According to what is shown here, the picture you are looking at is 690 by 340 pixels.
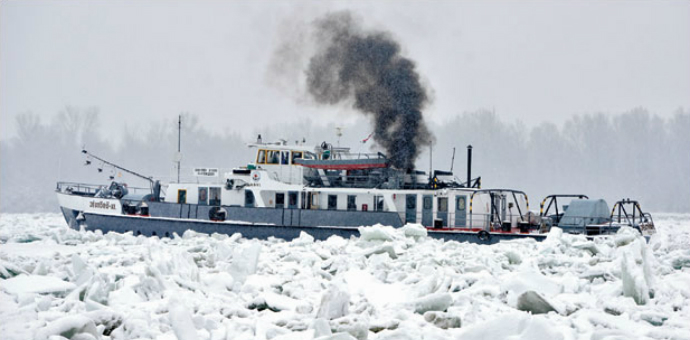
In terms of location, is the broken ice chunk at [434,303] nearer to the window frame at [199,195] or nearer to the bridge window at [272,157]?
the bridge window at [272,157]

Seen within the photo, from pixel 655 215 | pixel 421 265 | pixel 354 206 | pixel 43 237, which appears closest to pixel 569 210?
pixel 354 206

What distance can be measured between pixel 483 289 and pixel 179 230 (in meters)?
14.8

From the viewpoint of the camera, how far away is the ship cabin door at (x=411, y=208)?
19156mm

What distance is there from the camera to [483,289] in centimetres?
732

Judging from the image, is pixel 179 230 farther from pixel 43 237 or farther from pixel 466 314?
pixel 466 314

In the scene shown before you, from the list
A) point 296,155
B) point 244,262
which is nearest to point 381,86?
point 296,155

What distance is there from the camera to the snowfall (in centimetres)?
555

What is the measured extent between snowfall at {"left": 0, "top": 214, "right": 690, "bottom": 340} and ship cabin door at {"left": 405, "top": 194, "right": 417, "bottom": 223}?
29.3 feet

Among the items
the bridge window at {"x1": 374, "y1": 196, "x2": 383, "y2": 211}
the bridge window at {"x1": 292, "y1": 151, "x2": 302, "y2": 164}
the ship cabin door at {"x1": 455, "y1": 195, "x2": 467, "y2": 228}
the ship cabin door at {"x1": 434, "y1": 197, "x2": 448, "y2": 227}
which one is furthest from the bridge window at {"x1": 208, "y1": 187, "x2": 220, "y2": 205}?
the ship cabin door at {"x1": 455, "y1": 195, "x2": 467, "y2": 228}

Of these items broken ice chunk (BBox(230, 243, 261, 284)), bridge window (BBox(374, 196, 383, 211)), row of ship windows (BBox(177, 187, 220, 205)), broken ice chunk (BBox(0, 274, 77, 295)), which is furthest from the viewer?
row of ship windows (BBox(177, 187, 220, 205))

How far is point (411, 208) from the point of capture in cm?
1922

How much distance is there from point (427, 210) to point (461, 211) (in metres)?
1.17

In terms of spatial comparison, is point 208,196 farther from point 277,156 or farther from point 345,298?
point 345,298

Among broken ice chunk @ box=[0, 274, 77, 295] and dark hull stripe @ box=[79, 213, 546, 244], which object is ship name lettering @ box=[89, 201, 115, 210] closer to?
dark hull stripe @ box=[79, 213, 546, 244]
